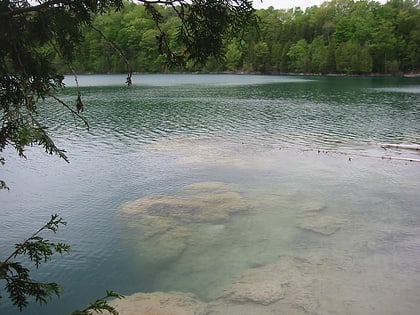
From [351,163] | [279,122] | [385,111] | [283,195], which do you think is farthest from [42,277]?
[385,111]

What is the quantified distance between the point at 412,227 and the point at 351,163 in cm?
1036

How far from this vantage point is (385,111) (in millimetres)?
48938

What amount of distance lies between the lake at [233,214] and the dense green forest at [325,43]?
68.3 meters

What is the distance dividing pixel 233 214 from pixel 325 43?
410ft

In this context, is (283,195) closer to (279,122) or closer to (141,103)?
(279,122)

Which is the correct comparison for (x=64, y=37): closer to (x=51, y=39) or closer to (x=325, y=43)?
(x=51, y=39)

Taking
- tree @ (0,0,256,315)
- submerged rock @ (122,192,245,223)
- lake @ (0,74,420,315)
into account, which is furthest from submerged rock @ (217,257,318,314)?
tree @ (0,0,256,315)

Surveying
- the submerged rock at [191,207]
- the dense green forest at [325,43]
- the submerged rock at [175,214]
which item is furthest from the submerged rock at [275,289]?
the dense green forest at [325,43]

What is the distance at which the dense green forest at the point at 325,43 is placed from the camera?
10962 centimetres

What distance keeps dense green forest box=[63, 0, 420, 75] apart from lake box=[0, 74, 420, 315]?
68288 millimetres

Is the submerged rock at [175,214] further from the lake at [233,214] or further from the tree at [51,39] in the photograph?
the tree at [51,39]

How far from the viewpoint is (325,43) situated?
429ft

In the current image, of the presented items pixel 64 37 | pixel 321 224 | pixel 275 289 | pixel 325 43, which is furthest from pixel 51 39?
pixel 325 43

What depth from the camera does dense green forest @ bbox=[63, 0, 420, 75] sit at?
10962 centimetres
